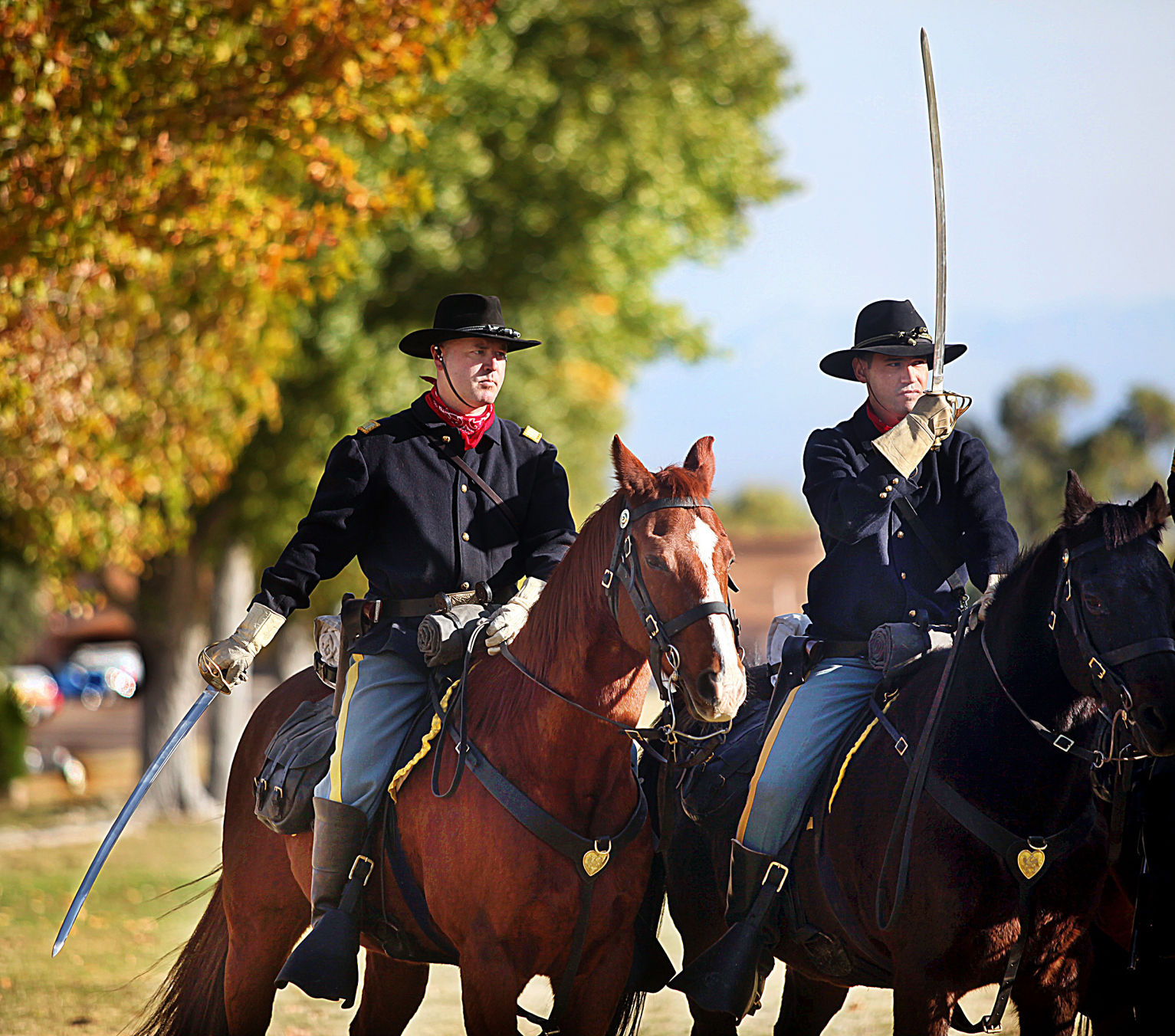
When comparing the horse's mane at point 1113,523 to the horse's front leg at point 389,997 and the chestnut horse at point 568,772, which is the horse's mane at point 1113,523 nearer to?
the chestnut horse at point 568,772

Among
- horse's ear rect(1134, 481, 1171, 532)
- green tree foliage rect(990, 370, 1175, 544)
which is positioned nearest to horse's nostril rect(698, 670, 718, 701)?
horse's ear rect(1134, 481, 1171, 532)

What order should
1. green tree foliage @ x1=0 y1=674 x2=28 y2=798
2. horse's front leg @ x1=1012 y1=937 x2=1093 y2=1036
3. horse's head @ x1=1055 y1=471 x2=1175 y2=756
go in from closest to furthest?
horse's head @ x1=1055 y1=471 x2=1175 y2=756 < horse's front leg @ x1=1012 y1=937 x2=1093 y2=1036 < green tree foliage @ x1=0 y1=674 x2=28 y2=798

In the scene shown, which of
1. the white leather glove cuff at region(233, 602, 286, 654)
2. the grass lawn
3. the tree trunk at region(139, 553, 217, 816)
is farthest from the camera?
the tree trunk at region(139, 553, 217, 816)

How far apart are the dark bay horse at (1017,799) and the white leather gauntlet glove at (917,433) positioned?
1.86ft

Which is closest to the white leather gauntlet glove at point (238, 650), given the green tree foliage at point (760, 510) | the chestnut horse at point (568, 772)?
the chestnut horse at point (568, 772)

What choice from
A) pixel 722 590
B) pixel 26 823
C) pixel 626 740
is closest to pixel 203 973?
pixel 626 740

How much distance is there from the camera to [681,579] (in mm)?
4617

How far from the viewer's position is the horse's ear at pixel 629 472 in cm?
489

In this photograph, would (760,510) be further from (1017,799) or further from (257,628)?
(1017,799)

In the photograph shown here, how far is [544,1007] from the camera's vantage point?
9.57 m

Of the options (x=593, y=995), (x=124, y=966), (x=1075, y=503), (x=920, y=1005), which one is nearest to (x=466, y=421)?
(x=593, y=995)

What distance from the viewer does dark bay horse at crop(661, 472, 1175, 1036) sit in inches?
184

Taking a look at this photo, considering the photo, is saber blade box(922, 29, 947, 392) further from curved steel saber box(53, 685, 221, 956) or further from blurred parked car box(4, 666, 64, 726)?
blurred parked car box(4, 666, 64, 726)

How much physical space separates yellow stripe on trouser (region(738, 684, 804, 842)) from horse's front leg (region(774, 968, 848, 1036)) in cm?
99
